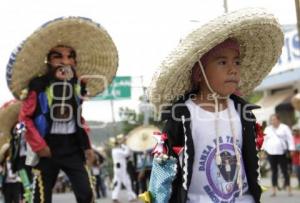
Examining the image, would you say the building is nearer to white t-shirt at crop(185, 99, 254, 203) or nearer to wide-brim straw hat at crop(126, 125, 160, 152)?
wide-brim straw hat at crop(126, 125, 160, 152)

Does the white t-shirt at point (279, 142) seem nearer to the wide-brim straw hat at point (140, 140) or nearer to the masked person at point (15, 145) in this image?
the wide-brim straw hat at point (140, 140)

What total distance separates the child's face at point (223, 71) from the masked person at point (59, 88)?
2.31 meters

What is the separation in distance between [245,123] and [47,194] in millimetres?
2415

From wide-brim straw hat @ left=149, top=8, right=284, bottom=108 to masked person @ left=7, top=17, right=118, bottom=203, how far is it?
205 cm

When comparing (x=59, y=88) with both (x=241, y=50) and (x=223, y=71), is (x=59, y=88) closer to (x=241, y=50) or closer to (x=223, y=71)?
(x=241, y=50)

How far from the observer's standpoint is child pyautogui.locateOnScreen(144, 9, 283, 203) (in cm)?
366

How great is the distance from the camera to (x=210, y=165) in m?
3.73

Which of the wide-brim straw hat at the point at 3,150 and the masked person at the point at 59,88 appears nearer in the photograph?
the masked person at the point at 59,88

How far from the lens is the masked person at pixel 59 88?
5844mm

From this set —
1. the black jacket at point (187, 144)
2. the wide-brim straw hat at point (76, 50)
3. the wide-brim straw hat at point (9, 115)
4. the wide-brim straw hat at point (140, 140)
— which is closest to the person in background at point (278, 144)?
the wide-brim straw hat at point (140, 140)

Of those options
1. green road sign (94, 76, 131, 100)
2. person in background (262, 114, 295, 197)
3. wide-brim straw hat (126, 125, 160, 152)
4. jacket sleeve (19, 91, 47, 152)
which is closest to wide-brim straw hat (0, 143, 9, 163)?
jacket sleeve (19, 91, 47, 152)

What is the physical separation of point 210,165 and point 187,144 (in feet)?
0.67

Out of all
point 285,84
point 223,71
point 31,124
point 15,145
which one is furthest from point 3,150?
point 285,84

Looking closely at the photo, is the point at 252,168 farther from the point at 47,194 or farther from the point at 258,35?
the point at 47,194
